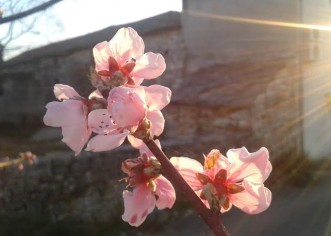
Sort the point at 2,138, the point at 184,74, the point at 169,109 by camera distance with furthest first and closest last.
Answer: the point at 2,138, the point at 184,74, the point at 169,109

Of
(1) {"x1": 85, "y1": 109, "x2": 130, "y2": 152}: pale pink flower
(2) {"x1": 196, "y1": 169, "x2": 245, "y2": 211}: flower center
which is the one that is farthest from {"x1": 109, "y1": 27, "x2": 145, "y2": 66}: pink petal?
(2) {"x1": 196, "y1": 169, "x2": 245, "y2": 211}: flower center

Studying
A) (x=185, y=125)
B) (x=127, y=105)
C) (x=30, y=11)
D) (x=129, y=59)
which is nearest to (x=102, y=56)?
(x=129, y=59)

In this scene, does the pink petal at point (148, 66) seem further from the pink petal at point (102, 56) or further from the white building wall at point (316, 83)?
the white building wall at point (316, 83)

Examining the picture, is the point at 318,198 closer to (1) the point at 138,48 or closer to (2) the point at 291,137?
(2) the point at 291,137

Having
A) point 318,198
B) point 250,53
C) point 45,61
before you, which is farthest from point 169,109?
point 45,61

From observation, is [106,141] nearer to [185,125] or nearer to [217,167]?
[217,167]

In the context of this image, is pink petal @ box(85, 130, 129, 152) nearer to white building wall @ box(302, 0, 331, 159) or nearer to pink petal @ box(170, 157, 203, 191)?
pink petal @ box(170, 157, 203, 191)
